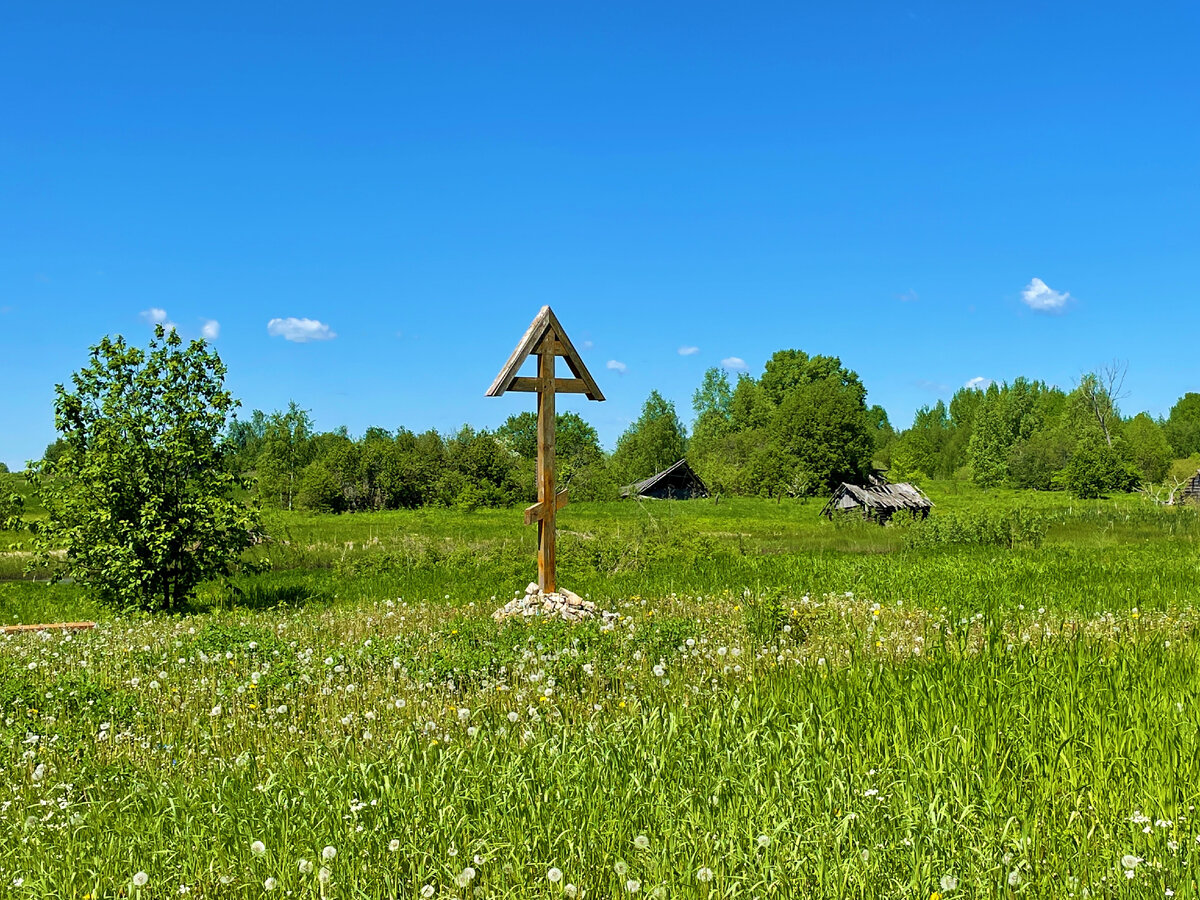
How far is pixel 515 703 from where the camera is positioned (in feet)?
20.6

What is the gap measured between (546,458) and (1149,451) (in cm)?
10214

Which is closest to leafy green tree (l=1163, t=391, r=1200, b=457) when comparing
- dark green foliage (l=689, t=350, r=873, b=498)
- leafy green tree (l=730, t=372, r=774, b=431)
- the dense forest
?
the dense forest

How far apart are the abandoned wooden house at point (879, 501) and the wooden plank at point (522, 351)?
3643cm

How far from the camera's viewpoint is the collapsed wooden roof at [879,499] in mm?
45906

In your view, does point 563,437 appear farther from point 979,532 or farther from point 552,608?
point 552,608

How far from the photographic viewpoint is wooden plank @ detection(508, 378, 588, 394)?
1100cm

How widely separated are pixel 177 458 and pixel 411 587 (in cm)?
486

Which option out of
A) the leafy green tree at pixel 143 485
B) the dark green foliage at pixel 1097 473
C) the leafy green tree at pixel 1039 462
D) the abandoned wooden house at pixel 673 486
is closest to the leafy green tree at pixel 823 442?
the abandoned wooden house at pixel 673 486

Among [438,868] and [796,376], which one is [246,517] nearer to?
[438,868]

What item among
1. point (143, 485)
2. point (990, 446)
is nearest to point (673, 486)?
point (990, 446)

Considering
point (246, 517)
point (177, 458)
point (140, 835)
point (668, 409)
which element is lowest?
point (140, 835)

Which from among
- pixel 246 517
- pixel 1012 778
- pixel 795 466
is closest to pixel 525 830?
pixel 1012 778

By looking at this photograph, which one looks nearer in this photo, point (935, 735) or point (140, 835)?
point (140, 835)

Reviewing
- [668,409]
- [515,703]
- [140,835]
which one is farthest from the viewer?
[668,409]
